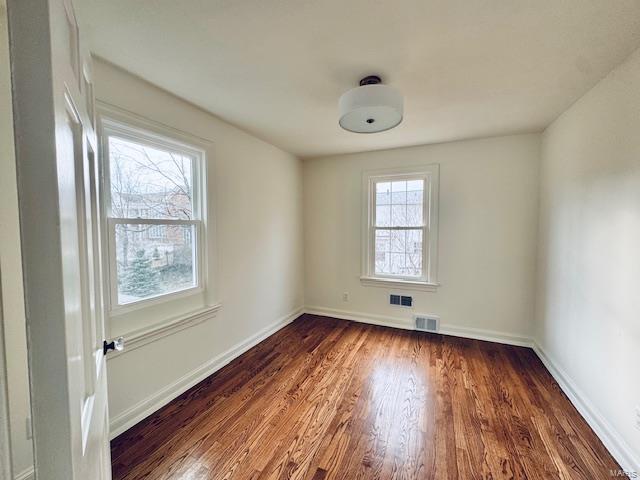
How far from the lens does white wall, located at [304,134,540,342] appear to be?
2973mm

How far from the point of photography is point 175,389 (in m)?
2.14

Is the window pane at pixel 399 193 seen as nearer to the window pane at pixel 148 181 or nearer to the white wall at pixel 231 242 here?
the white wall at pixel 231 242

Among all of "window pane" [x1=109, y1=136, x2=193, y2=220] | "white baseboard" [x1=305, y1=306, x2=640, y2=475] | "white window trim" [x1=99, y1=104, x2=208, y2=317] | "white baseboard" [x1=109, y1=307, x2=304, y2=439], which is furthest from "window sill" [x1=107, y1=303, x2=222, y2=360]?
"white baseboard" [x1=305, y1=306, x2=640, y2=475]

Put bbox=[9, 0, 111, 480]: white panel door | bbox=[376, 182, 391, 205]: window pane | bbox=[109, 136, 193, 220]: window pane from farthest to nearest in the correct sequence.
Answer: bbox=[376, 182, 391, 205]: window pane → bbox=[109, 136, 193, 220]: window pane → bbox=[9, 0, 111, 480]: white panel door

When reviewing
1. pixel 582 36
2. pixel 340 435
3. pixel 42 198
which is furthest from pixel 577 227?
pixel 42 198

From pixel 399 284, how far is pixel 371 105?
2432mm

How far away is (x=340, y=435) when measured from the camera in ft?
5.74

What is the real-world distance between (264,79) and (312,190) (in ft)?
7.20

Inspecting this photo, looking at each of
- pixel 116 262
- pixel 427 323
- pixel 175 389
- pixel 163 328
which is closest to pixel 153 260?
pixel 116 262

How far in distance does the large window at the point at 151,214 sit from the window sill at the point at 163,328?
203mm

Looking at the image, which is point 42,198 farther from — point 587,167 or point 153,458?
point 587,167

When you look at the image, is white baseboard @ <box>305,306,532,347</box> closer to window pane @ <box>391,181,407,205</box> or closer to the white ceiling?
window pane @ <box>391,181,407,205</box>

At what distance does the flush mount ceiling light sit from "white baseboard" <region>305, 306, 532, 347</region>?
2.55 metres

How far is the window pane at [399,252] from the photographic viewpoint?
11.4ft
